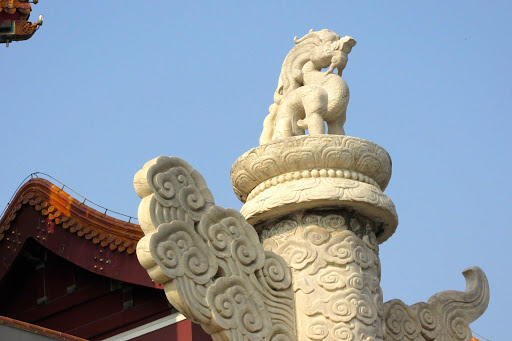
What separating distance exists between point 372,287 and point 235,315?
70 cm

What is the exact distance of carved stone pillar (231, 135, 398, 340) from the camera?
4.10 m

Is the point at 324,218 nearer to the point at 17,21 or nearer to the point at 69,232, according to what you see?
the point at 69,232

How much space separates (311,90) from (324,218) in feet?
2.19

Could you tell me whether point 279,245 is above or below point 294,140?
below

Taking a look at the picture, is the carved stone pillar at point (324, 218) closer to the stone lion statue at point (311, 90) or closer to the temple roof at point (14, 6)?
the stone lion statue at point (311, 90)

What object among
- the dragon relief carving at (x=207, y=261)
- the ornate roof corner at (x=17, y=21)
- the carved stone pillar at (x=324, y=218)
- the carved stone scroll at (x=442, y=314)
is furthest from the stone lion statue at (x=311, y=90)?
the ornate roof corner at (x=17, y=21)

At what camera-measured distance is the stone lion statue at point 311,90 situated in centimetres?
457

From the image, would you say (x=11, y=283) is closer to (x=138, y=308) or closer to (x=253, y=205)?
(x=138, y=308)

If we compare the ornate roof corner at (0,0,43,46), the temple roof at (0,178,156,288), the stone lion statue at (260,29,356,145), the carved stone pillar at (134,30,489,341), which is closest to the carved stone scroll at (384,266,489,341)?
the carved stone pillar at (134,30,489,341)

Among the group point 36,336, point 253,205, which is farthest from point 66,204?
point 253,205

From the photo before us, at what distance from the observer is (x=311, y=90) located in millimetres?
4586

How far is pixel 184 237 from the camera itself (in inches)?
151

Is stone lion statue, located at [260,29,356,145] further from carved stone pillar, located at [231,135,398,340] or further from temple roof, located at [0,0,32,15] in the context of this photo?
temple roof, located at [0,0,32,15]

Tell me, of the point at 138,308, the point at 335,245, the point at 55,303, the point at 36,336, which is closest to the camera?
the point at 335,245
